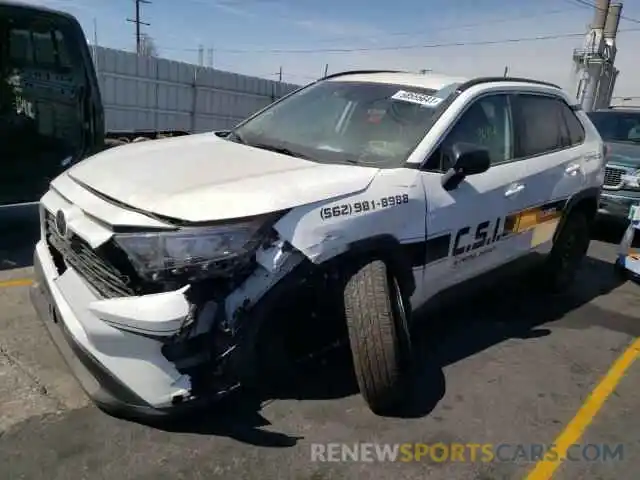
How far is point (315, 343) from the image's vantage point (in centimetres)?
312

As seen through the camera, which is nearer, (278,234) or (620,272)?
(278,234)

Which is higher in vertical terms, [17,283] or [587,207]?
[587,207]

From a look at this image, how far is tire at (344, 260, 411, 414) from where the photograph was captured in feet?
9.47

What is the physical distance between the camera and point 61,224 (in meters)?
2.90

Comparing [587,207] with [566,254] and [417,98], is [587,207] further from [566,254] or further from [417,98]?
[417,98]

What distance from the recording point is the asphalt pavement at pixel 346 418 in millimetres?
2627

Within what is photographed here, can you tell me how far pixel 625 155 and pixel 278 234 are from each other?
7.14m

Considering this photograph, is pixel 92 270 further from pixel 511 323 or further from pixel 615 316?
pixel 615 316

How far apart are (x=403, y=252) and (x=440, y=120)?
91 cm

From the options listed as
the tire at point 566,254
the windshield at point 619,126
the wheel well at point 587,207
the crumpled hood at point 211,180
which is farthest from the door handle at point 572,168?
the windshield at point 619,126

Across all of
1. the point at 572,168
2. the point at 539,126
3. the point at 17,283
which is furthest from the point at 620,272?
the point at 17,283

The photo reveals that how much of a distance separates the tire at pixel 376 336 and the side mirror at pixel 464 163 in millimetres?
737
